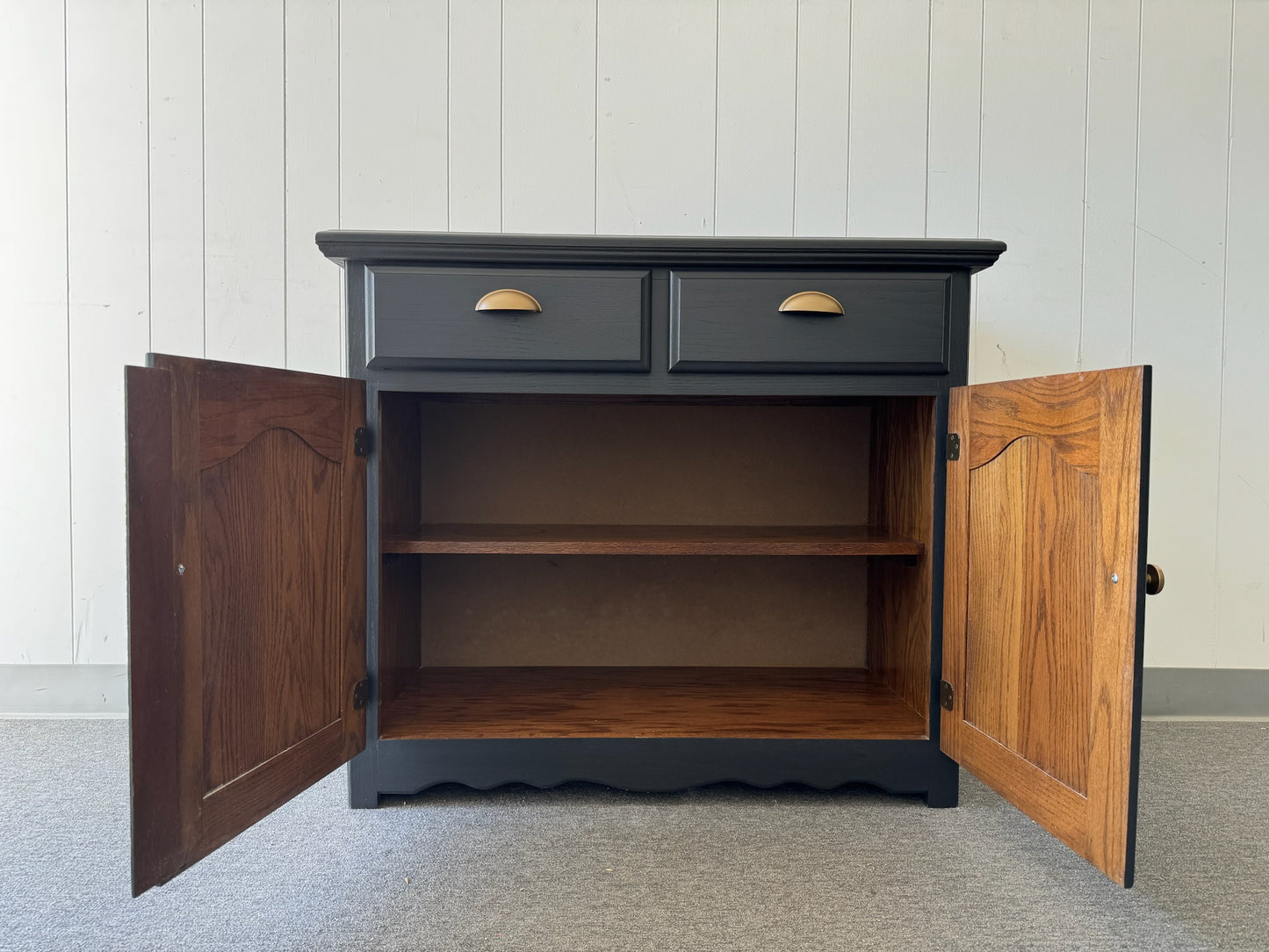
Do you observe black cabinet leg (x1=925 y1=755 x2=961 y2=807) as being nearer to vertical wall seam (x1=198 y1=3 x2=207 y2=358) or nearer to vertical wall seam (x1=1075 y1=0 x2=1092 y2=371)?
vertical wall seam (x1=1075 y1=0 x2=1092 y2=371)

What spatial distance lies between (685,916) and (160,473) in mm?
836

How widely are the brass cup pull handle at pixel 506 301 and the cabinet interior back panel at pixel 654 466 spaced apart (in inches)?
21.2

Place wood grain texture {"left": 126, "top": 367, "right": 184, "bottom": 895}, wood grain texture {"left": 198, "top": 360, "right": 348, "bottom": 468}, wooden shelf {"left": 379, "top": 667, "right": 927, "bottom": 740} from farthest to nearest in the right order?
1. wooden shelf {"left": 379, "top": 667, "right": 927, "bottom": 740}
2. wood grain texture {"left": 198, "top": 360, "right": 348, "bottom": 468}
3. wood grain texture {"left": 126, "top": 367, "right": 184, "bottom": 895}

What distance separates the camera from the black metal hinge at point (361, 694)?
1.21m

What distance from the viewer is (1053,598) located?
3.19ft

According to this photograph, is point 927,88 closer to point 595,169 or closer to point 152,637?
point 595,169

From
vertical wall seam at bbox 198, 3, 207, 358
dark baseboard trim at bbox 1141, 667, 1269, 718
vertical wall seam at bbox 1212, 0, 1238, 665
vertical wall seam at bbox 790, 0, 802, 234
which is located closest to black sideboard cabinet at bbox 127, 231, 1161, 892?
vertical wall seam at bbox 790, 0, 802, 234

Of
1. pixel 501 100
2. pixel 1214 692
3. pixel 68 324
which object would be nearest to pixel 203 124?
pixel 68 324

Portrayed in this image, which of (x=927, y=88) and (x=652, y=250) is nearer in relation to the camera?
(x=652, y=250)

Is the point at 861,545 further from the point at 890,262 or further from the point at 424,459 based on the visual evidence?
the point at 424,459

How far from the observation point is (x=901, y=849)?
3.69 feet

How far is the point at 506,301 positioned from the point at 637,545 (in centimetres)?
47

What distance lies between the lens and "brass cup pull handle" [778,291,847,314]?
1222 millimetres

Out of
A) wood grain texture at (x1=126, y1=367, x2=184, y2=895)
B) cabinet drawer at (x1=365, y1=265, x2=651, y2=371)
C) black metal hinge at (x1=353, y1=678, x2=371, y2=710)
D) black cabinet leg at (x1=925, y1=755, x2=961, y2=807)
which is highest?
cabinet drawer at (x1=365, y1=265, x2=651, y2=371)
